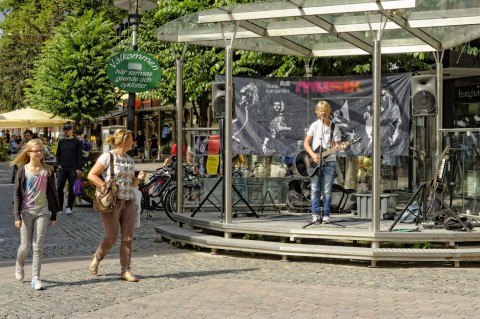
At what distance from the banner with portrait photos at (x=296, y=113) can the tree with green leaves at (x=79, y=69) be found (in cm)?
2821

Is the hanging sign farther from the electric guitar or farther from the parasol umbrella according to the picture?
the parasol umbrella

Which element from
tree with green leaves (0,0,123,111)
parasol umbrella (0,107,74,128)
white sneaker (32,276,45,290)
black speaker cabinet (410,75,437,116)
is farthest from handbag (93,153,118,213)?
tree with green leaves (0,0,123,111)

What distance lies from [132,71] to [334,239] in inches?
232

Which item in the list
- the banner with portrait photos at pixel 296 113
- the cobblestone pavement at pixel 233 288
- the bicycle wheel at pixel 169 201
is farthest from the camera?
the bicycle wheel at pixel 169 201

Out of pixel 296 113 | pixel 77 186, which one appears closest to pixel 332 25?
pixel 296 113

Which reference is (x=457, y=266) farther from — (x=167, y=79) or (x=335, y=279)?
(x=167, y=79)

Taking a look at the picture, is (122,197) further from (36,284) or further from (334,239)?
(334,239)

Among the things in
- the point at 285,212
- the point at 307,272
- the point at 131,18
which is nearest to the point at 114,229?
the point at 307,272

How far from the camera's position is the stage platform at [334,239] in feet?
34.8

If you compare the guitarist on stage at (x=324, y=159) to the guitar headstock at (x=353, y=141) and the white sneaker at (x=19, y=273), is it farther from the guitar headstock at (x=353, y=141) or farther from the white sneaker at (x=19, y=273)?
the white sneaker at (x=19, y=273)

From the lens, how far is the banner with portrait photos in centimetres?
1398

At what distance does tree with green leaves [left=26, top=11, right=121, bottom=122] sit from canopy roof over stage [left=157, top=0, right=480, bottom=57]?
2804 cm

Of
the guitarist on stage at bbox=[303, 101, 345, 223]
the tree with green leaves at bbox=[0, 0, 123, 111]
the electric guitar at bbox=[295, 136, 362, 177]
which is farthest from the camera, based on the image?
the tree with green leaves at bbox=[0, 0, 123, 111]

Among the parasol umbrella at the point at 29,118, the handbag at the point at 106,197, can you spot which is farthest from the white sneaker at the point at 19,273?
Result: the parasol umbrella at the point at 29,118
